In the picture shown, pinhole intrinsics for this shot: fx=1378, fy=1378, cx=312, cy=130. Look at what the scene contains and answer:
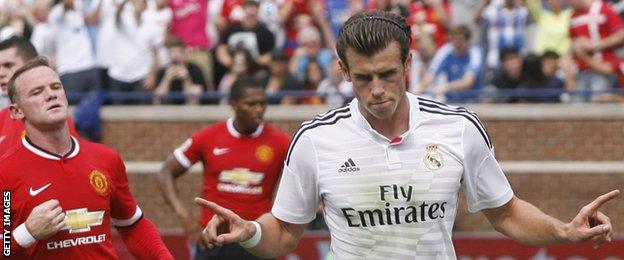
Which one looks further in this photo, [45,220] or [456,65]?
[456,65]

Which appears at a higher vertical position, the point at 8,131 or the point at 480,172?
the point at 480,172

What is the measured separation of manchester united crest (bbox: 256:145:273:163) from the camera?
12.3m

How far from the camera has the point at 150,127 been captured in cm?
1767

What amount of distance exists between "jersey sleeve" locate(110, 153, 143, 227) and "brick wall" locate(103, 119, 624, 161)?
29.8 ft

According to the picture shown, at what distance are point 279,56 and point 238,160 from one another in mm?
4246

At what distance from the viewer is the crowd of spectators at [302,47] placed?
51.9ft

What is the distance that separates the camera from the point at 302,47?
16578 millimetres

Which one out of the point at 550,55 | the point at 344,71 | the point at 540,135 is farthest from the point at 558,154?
the point at 344,71

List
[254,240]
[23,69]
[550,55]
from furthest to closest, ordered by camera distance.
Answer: [550,55], [23,69], [254,240]

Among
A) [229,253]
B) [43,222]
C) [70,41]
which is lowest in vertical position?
[70,41]

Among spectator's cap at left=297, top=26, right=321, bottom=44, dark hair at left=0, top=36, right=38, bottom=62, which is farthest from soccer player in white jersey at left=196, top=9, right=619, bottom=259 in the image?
spectator's cap at left=297, top=26, right=321, bottom=44

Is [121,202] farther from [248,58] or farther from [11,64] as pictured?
[248,58]

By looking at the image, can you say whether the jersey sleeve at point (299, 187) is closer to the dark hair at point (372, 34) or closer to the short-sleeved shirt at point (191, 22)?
the dark hair at point (372, 34)

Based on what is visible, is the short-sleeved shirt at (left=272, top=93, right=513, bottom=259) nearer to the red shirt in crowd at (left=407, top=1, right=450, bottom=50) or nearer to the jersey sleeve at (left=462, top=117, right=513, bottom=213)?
the jersey sleeve at (left=462, top=117, right=513, bottom=213)
